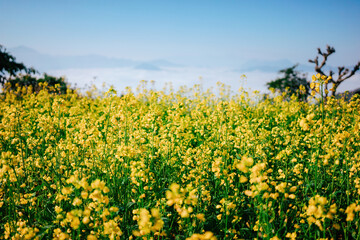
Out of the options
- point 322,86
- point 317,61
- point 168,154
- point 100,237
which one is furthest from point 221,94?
point 100,237

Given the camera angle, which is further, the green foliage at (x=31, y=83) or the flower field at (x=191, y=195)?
the green foliage at (x=31, y=83)

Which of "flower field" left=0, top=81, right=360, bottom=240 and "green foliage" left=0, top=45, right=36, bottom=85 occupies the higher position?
"green foliage" left=0, top=45, right=36, bottom=85

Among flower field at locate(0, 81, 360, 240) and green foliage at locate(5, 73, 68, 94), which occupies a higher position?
green foliage at locate(5, 73, 68, 94)

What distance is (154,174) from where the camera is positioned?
3186 mm

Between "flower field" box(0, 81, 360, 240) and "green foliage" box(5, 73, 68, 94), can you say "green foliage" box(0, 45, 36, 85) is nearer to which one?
"green foliage" box(5, 73, 68, 94)

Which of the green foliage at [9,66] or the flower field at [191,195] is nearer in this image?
the flower field at [191,195]

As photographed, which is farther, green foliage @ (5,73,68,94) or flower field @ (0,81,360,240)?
green foliage @ (5,73,68,94)

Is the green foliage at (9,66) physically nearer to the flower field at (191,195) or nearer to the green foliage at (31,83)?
the green foliage at (31,83)

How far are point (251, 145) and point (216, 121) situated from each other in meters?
1.62

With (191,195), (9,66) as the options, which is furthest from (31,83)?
(191,195)

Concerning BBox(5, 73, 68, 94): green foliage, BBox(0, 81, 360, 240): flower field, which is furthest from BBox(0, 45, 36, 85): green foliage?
BBox(0, 81, 360, 240): flower field

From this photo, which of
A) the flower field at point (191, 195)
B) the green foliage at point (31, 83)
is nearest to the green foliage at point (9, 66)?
the green foliage at point (31, 83)

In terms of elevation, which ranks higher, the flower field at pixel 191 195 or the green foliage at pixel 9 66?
the green foliage at pixel 9 66

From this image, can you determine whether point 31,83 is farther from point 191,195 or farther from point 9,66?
point 191,195
